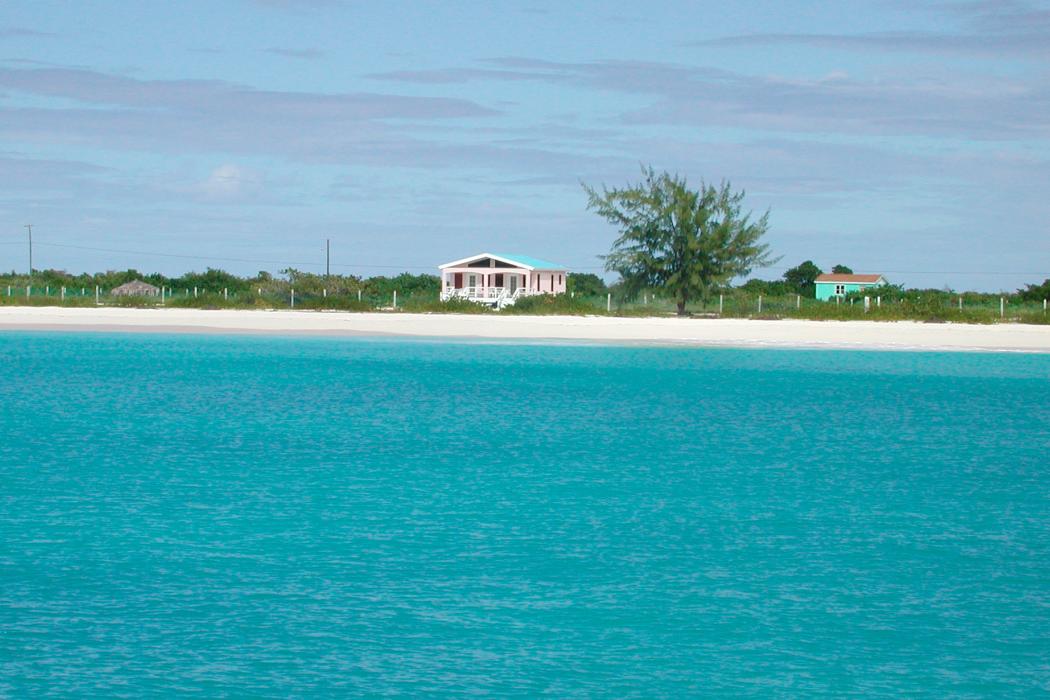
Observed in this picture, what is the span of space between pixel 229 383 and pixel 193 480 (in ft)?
48.4

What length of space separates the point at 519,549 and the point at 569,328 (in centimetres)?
4362

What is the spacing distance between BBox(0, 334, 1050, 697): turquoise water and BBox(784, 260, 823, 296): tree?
69893 mm

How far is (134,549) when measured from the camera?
38.3 feet

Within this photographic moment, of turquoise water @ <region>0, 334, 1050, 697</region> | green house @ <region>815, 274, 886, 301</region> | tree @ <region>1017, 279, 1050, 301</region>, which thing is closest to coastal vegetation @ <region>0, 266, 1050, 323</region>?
tree @ <region>1017, 279, 1050, 301</region>

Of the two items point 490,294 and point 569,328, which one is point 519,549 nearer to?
point 569,328

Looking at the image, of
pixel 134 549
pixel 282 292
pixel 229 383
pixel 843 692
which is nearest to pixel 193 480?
pixel 134 549

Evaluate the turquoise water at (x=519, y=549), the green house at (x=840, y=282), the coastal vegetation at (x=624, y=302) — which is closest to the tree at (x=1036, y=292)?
the coastal vegetation at (x=624, y=302)

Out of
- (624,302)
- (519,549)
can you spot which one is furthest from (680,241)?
(519,549)

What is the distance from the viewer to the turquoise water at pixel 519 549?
8.55m

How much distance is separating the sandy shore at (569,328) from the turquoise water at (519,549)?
24259 millimetres

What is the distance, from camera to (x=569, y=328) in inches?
2183

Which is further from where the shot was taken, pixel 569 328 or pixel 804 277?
pixel 804 277

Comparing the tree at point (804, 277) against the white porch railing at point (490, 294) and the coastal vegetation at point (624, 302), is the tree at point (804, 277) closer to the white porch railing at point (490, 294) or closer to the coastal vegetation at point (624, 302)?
the coastal vegetation at point (624, 302)

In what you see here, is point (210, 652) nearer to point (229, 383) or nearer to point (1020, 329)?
point (229, 383)
